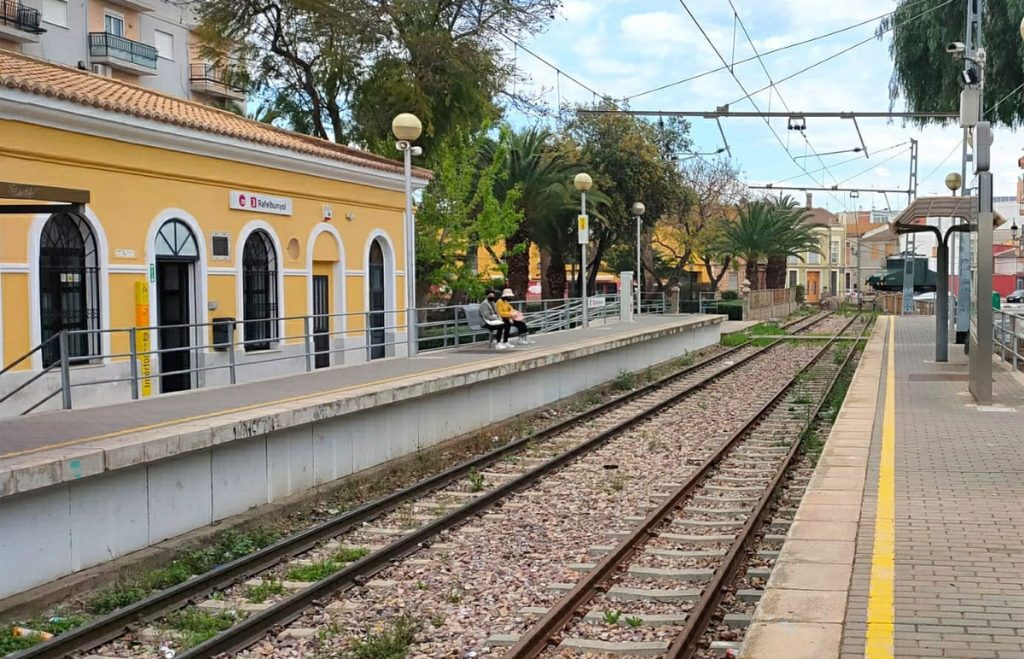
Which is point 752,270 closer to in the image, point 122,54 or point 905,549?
point 122,54

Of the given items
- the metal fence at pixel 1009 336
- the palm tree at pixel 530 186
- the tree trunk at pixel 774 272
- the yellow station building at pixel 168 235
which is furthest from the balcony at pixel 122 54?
the tree trunk at pixel 774 272

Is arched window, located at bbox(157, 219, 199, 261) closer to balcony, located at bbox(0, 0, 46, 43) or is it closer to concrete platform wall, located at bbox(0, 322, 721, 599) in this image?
concrete platform wall, located at bbox(0, 322, 721, 599)

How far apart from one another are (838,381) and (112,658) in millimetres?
19290

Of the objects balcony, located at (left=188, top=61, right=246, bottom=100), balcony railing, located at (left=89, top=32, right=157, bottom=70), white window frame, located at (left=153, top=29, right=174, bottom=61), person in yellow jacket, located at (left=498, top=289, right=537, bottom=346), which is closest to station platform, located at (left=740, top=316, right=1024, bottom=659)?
person in yellow jacket, located at (left=498, top=289, right=537, bottom=346)

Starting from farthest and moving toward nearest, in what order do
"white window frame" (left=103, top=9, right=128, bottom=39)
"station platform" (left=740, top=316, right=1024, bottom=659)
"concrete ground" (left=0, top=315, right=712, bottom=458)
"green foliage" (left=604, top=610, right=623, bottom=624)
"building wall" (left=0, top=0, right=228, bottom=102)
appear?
1. "white window frame" (left=103, top=9, right=128, bottom=39)
2. "building wall" (left=0, top=0, right=228, bottom=102)
3. "concrete ground" (left=0, top=315, right=712, bottom=458)
4. "green foliage" (left=604, top=610, right=623, bottom=624)
5. "station platform" (left=740, top=316, right=1024, bottom=659)

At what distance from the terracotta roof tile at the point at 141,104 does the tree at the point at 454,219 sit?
850 cm

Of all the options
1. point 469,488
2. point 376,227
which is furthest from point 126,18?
point 469,488

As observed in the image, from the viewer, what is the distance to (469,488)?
11766 mm

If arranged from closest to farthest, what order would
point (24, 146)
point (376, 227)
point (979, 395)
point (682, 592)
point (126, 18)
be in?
1. point (682, 592)
2. point (24, 146)
3. point (979, 395)
4. point (376, 227)
5. point (126, 18)

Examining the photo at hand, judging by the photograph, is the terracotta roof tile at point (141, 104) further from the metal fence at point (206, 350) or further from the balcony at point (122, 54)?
the balcony at point (122, 54)

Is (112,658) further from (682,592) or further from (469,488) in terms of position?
(469,488)

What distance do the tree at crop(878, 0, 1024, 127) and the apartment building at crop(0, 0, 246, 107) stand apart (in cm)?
2058

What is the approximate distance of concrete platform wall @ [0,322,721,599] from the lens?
291 inches

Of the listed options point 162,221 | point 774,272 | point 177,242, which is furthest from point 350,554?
point 774,272
